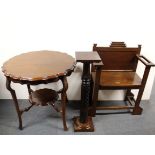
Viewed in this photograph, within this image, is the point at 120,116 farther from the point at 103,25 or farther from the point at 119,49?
the point at 103,25

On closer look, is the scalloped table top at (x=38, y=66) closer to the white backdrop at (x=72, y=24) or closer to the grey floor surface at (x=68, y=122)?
the white backdrop at (x=72, y=24)

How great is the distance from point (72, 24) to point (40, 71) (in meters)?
0.76

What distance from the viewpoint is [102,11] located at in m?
1.97

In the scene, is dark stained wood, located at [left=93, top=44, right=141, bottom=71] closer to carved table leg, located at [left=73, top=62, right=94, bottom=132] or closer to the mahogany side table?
the mahogany side table

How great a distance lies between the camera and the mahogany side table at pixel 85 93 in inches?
62.9

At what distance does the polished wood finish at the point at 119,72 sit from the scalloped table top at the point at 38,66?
431 mm

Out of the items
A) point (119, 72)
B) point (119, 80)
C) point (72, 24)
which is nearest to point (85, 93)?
point (119, 80)

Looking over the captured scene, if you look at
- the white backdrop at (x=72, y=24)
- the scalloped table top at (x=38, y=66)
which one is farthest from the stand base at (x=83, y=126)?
the white backdrop at (x=72, y=24)

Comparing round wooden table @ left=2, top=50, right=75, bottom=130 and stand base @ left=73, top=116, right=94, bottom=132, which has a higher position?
round wooden table @ left=2, top=50, right=75, bottom=130

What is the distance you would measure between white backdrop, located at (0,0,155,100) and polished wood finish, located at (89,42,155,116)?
0.35ft

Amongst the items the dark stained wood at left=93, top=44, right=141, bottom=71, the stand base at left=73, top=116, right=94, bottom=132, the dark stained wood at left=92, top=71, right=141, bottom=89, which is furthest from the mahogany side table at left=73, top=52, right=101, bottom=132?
the dark stained wood at left=93, top=44, right=141, bottom=71

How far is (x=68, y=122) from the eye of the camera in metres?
2.05

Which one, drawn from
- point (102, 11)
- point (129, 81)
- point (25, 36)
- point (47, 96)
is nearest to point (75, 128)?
point (47, 96)

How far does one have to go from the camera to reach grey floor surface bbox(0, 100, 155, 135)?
1.92m
